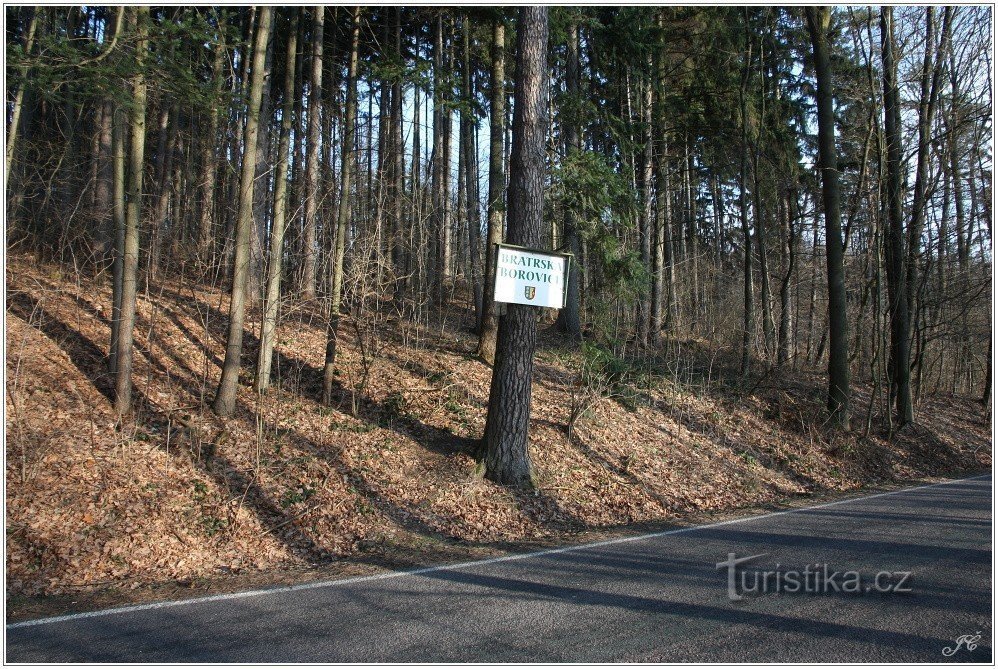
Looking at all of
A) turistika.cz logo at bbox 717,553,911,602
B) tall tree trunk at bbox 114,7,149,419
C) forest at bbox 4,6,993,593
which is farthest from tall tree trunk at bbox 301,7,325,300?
turistika.cz logo at bbox 717,553,911,602

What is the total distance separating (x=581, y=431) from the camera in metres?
11.5

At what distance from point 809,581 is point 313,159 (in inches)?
467

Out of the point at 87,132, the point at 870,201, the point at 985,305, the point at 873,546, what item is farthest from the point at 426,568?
the point at 985,305

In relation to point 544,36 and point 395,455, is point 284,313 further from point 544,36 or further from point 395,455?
point 544,36

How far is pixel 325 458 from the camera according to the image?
29.4ft

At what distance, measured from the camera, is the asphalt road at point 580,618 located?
13.6 ft

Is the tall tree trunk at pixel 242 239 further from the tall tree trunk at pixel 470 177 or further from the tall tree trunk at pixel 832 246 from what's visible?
the tall tree trunk at pixel 832 246

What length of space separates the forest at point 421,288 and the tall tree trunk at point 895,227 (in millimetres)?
73

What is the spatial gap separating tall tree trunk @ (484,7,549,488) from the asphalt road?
2.59 metres

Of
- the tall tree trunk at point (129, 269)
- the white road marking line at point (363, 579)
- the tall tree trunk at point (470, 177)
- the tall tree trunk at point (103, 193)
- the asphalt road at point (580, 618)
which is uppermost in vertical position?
the tall tree trunk at point (470, 177)

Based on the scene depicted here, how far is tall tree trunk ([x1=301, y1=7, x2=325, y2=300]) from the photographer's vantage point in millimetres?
11555

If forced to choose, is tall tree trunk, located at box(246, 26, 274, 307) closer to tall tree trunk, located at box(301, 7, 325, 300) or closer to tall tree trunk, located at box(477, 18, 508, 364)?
tall tree trunk, located at box(301, 7, 325, 300)

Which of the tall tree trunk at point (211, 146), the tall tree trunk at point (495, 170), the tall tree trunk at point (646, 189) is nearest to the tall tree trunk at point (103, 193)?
the tall tree trunk at point (211, 146)

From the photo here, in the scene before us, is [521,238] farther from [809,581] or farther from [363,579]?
[809,581]
